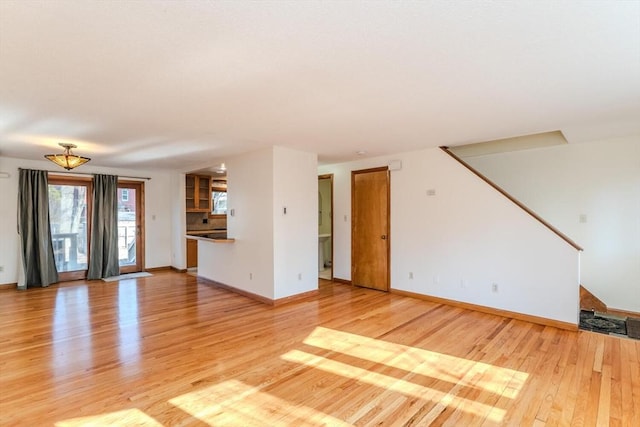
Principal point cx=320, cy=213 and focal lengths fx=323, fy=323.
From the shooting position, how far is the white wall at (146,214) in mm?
5691

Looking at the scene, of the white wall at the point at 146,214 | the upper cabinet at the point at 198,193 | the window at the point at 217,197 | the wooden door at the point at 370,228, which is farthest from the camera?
the window at the point at 217,197

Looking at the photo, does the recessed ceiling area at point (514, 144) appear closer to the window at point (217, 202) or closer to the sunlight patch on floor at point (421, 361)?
the sunlight patch on floor at point (421, 361)

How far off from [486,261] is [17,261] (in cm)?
786

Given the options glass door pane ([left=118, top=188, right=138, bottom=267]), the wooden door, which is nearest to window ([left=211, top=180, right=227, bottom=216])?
glass door pane ([left=118, top=188, right=138, bottom=267])

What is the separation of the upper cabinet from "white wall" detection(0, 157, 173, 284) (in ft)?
1.48

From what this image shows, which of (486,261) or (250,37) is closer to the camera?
(250,37)

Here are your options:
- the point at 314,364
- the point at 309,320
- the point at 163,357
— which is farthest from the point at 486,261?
the point at 163,357

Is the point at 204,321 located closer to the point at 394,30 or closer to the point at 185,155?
the point at 185,155

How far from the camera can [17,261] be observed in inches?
229

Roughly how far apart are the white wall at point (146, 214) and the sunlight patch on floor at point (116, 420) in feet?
17.7

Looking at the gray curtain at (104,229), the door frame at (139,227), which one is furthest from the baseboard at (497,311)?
the gray curtain at (104,229)

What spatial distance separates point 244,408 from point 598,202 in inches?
203

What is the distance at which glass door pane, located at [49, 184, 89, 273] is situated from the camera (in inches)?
245

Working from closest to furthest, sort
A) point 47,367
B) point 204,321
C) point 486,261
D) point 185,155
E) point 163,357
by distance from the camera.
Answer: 1. point 47,367
2. point 163,357
3. point 204,321
4. point 486,261
5. point 185,155
